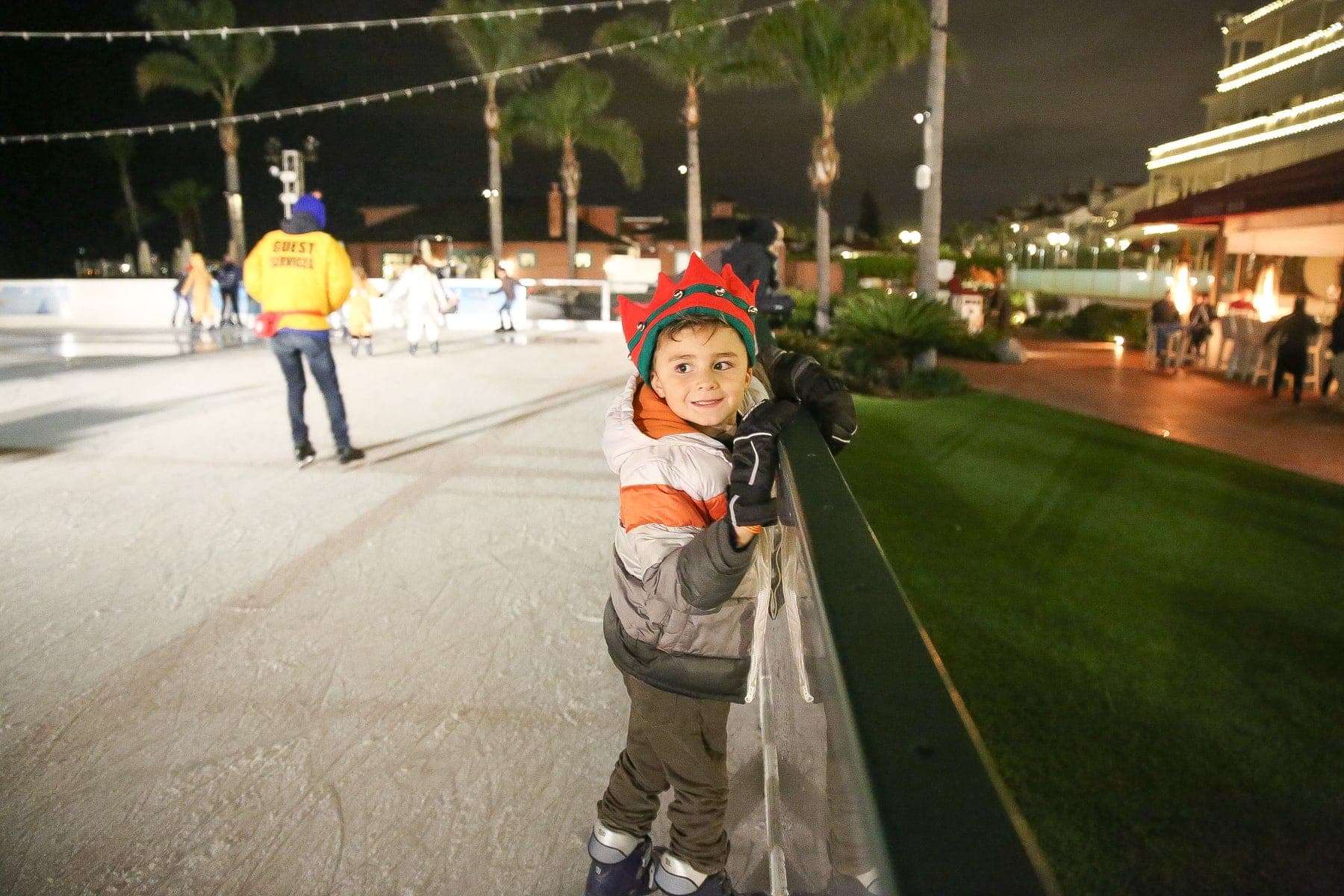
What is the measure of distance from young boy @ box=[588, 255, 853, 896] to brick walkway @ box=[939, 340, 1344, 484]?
6954 millimetres

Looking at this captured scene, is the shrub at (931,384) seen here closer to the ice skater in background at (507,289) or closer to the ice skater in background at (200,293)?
the ice skater in background at (507,289)

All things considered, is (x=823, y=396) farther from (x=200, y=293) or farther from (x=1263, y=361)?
(x=200, y=293)

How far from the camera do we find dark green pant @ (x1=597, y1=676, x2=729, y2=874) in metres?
2.07

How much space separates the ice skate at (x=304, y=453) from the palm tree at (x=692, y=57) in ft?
74.2

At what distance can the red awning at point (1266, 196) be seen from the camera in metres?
10.4

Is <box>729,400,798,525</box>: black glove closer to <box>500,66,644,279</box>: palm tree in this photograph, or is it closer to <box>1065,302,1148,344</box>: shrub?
<box>1065,302,1148,344</box>: shrub

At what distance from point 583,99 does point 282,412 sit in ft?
111

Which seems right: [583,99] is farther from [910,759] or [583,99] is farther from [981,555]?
[910,759]

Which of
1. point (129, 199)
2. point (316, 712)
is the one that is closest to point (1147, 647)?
point (316, 712)

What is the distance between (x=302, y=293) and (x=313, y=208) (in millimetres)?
688

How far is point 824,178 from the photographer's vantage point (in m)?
27.9

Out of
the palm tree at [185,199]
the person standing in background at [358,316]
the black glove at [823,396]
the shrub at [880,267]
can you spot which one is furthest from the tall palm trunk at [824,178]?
the palm tree at [185,199]

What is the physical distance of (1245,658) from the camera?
3.76 m

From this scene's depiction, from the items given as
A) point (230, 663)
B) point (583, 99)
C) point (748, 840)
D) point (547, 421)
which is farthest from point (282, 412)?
point (583, 99)
